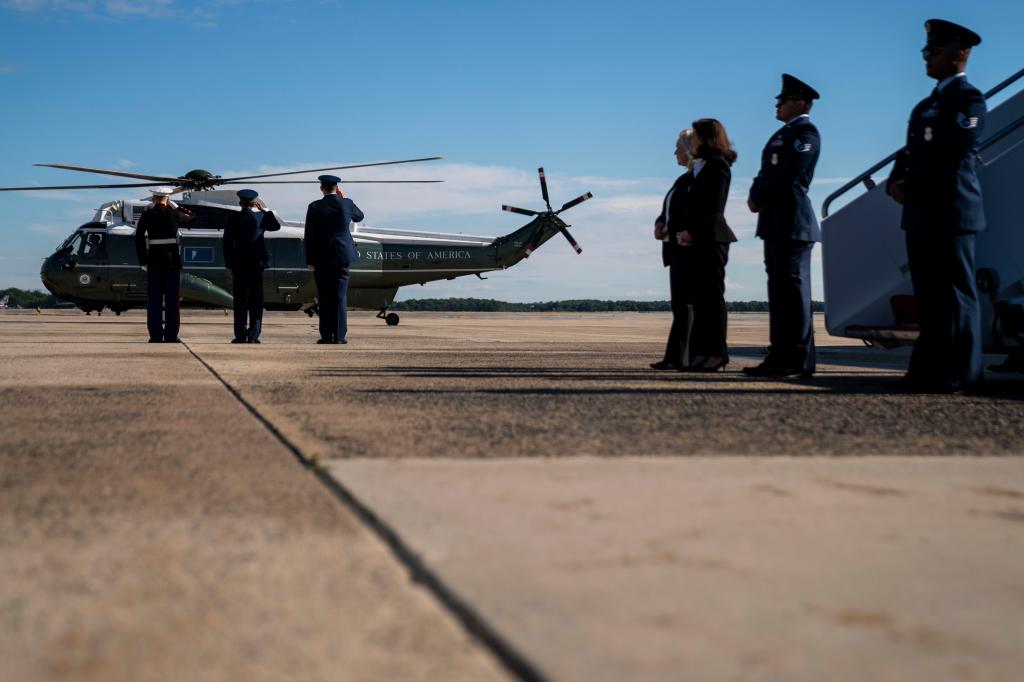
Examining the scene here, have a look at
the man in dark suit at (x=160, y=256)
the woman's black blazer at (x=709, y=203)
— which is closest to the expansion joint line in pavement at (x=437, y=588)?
the woman's black blazer at (x=709, y=203)

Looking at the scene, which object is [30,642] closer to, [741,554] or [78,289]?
[741,554]

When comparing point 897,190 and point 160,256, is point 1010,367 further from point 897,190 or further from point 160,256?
point 160,256

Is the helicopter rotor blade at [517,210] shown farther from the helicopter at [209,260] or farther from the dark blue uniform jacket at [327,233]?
the dark blue uniform jacket at [327,233]

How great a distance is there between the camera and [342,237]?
37.9 feet

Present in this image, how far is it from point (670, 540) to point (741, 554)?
0.15 m

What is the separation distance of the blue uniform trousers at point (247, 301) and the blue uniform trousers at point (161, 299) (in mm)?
696

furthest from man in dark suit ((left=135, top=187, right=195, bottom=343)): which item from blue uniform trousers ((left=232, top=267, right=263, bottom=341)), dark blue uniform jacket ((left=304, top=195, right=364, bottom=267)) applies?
dark blue uniform jacket ((left=304, top=195, right=364, bottom=267))

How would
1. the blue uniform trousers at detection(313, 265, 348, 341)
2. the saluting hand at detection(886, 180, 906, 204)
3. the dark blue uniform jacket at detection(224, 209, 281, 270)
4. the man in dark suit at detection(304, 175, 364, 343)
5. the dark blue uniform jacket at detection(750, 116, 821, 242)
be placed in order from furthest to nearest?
the dark blue uniform jacket at detection(224, 209, 281, 270) → the man in dark suit at detection(304, 175, 364, 343) → the blue uniform trousers at detection(313, 265, 348, 341) → the dark blue uniform jacket at detection(750, 116, 821, 242) → the saluting hand at detection(886, 180, 906, 204)

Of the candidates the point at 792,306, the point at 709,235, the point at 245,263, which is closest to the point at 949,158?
the point at 792,306

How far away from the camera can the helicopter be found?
68.1 ft

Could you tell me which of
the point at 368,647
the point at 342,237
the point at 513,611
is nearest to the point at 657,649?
the point at 513,611

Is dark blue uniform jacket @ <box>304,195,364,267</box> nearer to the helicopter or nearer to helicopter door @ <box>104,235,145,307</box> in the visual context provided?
the helicopter

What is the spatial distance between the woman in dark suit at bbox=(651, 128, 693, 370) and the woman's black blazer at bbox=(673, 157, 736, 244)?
0.10 m

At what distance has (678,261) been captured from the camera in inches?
293
